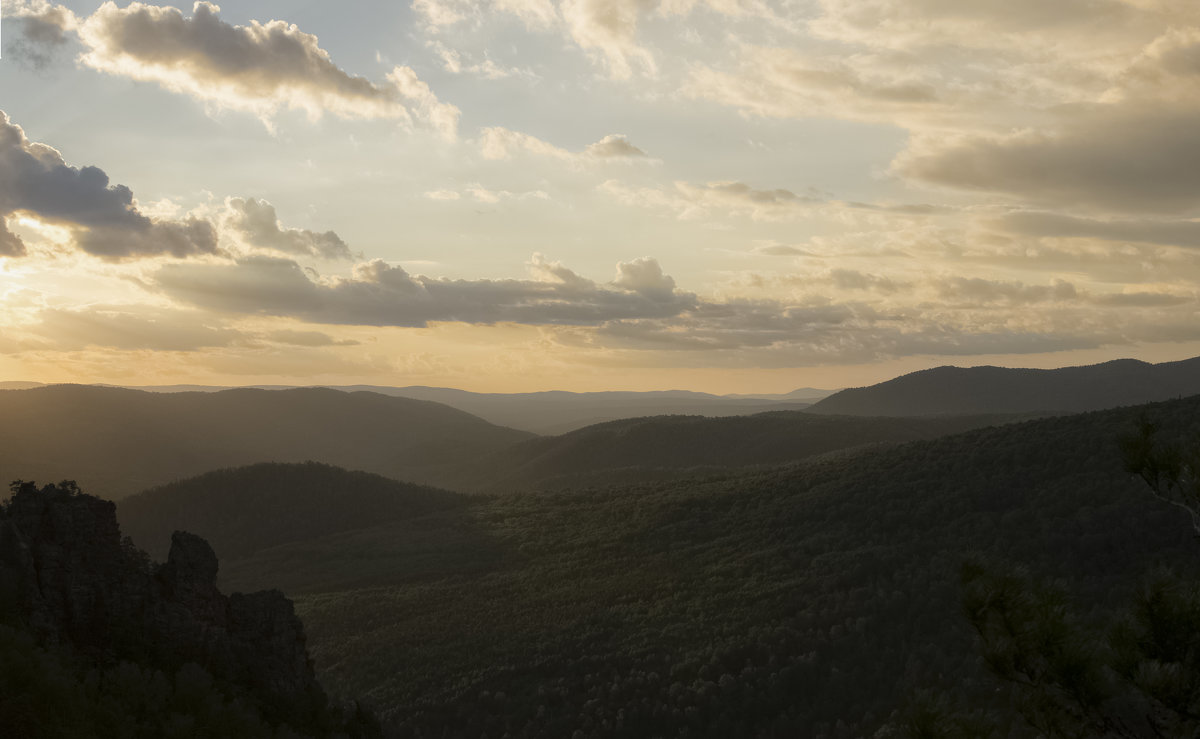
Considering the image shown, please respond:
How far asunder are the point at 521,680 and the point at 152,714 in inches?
1005

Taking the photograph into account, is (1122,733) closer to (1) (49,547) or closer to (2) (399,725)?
(1) (49,547)

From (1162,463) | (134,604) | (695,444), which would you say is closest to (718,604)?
(134,604)

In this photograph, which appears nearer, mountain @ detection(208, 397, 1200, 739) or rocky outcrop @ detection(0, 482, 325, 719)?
Answer: rocky outcrop @ detection(0, 482, 325, 719)

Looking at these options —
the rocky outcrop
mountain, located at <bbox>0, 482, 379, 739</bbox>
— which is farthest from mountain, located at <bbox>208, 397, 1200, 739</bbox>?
mountain, located at <bbox>0, 482, 379, 739</bbox>

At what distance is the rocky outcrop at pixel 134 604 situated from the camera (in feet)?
74.0

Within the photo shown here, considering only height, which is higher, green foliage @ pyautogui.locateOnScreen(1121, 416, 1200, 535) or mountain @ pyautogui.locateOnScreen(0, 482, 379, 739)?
green foliage @ pyautogui.locateOnScreen(1121, 416, 1200, 535)

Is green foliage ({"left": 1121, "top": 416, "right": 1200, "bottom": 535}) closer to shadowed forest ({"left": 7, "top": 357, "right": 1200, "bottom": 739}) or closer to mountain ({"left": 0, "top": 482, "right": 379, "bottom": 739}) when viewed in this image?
shadowed forest ({"left": 7, "top": 357, "right": 1200, "bottom": 739})

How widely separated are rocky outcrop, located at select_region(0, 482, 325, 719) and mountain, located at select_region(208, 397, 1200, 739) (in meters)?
13.3

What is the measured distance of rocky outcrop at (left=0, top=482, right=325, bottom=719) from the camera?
22.6m

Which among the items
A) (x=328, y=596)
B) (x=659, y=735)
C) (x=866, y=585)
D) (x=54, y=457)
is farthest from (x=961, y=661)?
(x=54, y=457)

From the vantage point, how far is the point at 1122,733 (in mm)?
11859

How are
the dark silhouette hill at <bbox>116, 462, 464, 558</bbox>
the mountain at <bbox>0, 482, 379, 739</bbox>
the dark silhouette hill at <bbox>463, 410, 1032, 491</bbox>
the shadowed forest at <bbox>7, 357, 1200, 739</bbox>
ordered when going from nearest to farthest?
the shadowed forest at <bbox>7, 357, 1200, 739</bbox>, the mountain at <bbox>0, 482, 379, 739</bbox>, the dark silhouette hill at <bbox>116, 462, 464, 558</bbox>, the dark silhouette hill at <bbox>463, 410, 1032, 491</bbox>

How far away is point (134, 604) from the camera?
24734 mm

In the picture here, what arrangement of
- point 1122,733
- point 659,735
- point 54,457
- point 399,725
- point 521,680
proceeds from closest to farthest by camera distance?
point 1122,733
point 659,735
point 399,725
point 521,680
point 54,457
